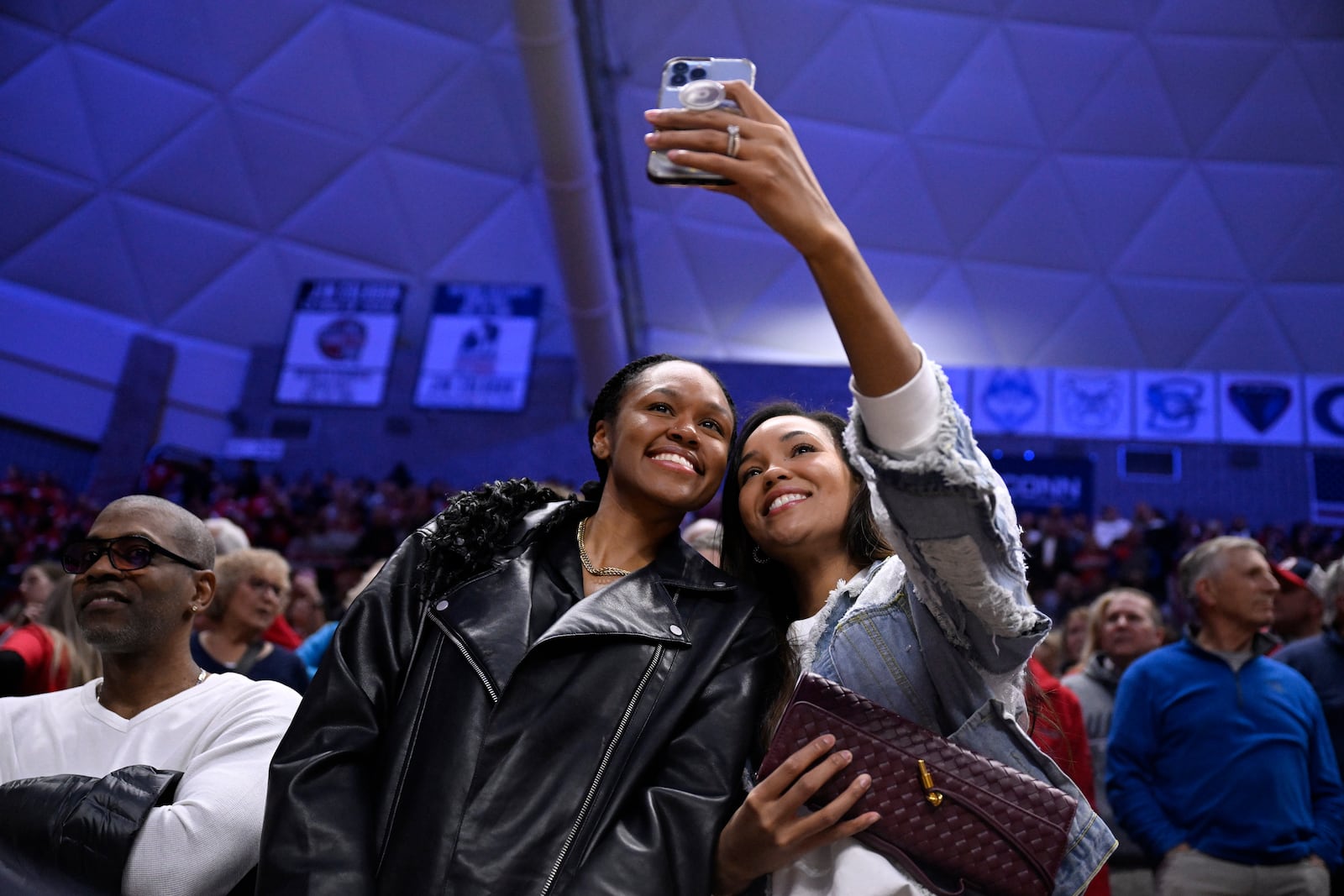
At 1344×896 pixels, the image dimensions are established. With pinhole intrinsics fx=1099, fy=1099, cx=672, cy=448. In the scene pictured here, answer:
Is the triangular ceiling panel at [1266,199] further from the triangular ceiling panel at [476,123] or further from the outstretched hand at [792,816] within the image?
the outstretched hand at [792,816]

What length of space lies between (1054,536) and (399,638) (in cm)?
1319

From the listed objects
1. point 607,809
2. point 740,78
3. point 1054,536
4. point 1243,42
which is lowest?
point 607,809

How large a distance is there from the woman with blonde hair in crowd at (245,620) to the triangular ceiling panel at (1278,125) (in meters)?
19.9

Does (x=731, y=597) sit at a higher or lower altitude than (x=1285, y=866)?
higher

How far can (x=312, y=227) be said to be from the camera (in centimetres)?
2120

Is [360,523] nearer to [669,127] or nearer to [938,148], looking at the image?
[938,148]

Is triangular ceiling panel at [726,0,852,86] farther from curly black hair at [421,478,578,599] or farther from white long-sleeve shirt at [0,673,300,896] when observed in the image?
white long-sleeve shirt at [0,673,300,896]

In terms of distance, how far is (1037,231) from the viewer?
67.0 ft

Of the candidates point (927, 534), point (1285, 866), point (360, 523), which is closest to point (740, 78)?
point (927, 534)

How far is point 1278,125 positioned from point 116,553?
21.7 meters

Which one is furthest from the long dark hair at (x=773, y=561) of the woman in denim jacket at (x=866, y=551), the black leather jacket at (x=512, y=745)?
the black leather jacket at (x=512, y=745)

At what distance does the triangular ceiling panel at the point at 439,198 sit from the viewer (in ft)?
68.6

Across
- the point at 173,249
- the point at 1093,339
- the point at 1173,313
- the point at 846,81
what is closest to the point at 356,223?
the point at 173,249

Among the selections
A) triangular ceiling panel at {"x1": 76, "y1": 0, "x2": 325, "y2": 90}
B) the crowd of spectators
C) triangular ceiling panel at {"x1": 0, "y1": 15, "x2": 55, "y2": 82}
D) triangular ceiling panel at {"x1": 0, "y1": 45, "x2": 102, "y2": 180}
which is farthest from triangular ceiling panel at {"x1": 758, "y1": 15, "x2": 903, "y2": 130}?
triangular ceiling panel at {"x1": 0, "y1": 15, "x2": 55, "y2": 82}
